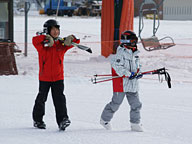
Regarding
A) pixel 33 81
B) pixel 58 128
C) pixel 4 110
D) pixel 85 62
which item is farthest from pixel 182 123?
pixel 85 62

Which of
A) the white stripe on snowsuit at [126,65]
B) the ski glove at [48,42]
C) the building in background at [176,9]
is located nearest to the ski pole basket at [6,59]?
the ski glove at [48,42]

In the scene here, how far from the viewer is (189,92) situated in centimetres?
841

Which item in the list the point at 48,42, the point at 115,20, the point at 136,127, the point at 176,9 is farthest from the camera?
the point at 176,9

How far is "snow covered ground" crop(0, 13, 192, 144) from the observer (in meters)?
4.85

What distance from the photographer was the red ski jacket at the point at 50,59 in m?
4.97

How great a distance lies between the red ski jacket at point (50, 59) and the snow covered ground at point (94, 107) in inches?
27.4

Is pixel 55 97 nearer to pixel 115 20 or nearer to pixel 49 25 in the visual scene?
pixel 49 25

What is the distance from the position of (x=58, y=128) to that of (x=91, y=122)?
2.41ft

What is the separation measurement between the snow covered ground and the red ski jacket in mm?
696

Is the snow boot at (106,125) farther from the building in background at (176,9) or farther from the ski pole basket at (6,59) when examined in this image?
the building in background at (176,9)

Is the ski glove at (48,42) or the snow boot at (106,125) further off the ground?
the ski glove at (48,42)

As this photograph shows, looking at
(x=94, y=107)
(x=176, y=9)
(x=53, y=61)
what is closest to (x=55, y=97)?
(x=53, y=61)

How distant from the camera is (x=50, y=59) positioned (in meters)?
4.98

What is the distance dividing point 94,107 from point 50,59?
2.16 m
